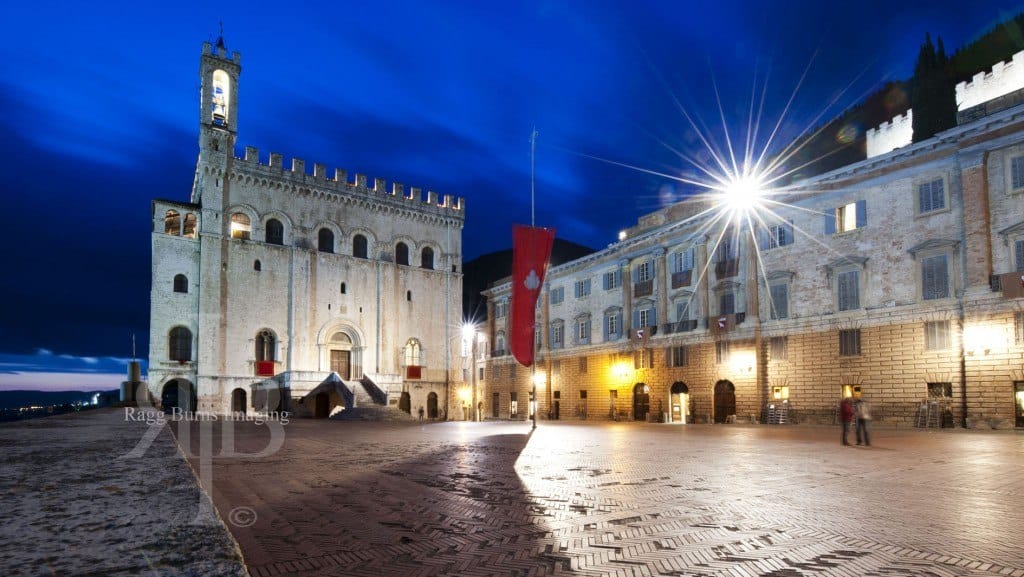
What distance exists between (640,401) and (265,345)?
25.8 metres

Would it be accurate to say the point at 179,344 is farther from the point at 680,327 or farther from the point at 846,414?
the point at 846,414

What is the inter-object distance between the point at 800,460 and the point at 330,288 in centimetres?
3902

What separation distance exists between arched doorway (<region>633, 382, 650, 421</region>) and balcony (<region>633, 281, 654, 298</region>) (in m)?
5.62

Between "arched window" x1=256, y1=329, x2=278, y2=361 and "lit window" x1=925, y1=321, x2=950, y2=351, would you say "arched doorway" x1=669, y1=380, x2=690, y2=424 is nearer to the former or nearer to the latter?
"lit window" x1=925, y1=321, x2=950, y2=351

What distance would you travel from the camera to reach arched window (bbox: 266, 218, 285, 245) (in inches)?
1793

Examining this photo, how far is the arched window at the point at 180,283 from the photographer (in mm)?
42125

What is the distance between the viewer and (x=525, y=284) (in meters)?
23.2

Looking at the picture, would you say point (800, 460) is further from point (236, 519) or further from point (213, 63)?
point (213, 63)

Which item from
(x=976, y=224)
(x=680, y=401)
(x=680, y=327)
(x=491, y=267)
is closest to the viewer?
(x=976, y=224)

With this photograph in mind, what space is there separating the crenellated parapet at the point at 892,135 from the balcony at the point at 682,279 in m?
16.9

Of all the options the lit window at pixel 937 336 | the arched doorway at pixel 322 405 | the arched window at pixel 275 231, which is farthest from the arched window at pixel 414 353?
the lit window at pixel 937 336

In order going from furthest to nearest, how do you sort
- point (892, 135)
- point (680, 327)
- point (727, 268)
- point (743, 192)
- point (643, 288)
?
point (892, 135), point (643, 288), point (680, 327), point (727, 268), point (743, 192)

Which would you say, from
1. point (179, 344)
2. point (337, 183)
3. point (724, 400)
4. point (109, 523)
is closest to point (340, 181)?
point (337, 183)

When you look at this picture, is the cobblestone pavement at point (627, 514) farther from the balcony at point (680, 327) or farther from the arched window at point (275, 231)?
the arched window at point (275, 231)
